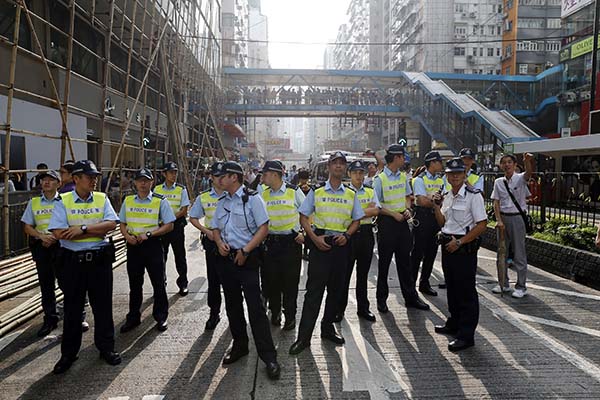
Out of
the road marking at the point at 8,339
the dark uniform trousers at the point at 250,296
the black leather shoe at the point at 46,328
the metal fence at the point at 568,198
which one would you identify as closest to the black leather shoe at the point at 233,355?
the dark uniform trousers at the point at 250,296

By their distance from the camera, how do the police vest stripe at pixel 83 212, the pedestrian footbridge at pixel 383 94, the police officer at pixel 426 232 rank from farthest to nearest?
the pedestrian footbridge at pixel 383 94 → the police officer at pixel 426 232 → the police vest stripe at pixel 83 212

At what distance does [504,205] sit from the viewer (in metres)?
5.80

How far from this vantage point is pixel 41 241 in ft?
15.0

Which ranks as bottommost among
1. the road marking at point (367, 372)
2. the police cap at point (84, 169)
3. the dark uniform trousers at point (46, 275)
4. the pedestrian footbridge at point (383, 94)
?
the road marking at point (367, 372)

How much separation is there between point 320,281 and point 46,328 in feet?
9.79

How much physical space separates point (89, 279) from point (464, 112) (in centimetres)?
2085

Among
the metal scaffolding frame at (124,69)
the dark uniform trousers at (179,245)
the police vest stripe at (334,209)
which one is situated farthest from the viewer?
the metal scaffolding frame at (124,69)

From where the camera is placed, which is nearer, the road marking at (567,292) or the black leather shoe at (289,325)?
the black leather shoe at (289,325)

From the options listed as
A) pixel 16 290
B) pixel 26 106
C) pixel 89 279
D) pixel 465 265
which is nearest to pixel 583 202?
pixel 465 265

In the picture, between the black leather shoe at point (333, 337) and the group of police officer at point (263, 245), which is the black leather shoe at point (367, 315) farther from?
the black leather shoe at point (333, 337)

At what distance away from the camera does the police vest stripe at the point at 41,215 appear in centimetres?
464

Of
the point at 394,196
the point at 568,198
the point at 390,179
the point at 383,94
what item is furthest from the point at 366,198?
the point at 383,94

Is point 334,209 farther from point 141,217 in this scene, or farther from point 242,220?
point 141,217

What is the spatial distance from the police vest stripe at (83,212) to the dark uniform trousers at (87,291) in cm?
16
